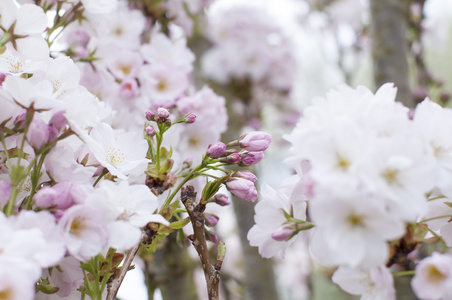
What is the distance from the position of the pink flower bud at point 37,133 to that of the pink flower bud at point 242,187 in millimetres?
215

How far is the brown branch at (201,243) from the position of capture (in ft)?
1.74

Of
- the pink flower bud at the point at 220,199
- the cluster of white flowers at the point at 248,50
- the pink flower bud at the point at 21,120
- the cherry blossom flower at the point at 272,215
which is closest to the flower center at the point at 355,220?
the cherry blossom flower at the point at 272,215

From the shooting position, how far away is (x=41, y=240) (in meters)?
0.36

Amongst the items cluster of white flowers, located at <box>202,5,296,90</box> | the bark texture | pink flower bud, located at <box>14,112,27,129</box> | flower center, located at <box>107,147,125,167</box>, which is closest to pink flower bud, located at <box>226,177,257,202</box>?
flower center, located at <box>107,147,125,167</box>

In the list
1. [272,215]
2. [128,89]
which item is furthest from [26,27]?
[272,215]

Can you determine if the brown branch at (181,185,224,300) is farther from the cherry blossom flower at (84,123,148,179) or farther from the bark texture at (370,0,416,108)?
the bark texture at (370,0,416,108)

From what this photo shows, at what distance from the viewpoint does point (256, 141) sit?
1.94 ft

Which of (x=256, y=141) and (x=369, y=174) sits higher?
(x=256, y=141)

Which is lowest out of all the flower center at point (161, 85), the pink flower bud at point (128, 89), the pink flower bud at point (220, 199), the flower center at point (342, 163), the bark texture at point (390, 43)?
the flower center at point (342, 163)

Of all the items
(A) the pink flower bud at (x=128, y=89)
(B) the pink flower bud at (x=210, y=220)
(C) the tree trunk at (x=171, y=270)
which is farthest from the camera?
(C) the tree trunk at (x=171, y=270)

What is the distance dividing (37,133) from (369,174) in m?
0.31

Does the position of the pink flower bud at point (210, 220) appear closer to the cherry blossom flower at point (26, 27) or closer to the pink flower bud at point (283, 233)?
the pink flower bud at point (283, 233)

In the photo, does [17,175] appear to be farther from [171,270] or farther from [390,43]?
[390,43]

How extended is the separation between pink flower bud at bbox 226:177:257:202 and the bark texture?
36.3 inches
